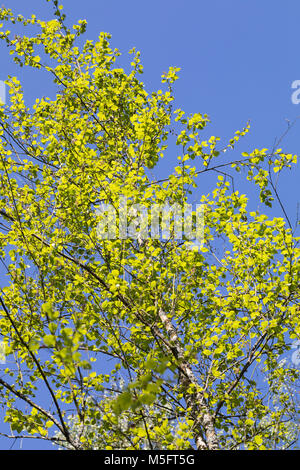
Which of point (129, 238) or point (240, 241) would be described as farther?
point (129, 238)

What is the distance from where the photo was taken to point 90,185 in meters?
6.61

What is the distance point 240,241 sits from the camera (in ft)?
18.3

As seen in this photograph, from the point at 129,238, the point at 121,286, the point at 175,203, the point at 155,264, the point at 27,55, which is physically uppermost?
the point at 27,55

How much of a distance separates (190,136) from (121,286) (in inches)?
108
